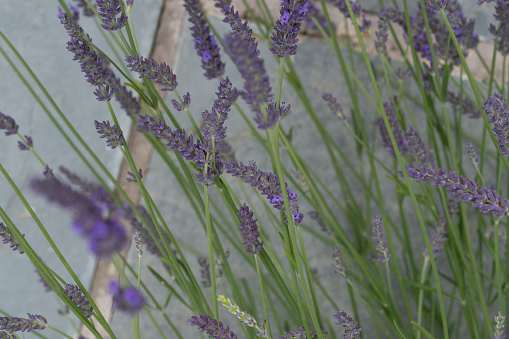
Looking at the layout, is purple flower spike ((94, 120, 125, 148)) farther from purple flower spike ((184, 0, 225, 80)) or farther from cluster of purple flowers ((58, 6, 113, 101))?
purple flower spike ((184, 0, 225, 80))

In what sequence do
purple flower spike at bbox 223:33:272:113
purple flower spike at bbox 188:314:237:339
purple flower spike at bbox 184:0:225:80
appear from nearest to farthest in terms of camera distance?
purple flower spike at bbox 223:33:272:113 → purple flower spike at bbox 188:314:237:339 → purple flower spike at bbox 184:0:225:80

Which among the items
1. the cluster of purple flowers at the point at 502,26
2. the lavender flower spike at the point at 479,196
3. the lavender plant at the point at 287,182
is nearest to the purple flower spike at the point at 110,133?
the lavender plant at the point at 287,182

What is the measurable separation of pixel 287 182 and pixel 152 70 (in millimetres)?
447

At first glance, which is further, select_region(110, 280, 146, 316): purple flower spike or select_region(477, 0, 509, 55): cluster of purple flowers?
select_region(477, 0, 509, 55): cluster of purple flowers

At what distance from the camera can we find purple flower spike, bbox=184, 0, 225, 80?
1.58 ft

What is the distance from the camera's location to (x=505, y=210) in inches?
13.9

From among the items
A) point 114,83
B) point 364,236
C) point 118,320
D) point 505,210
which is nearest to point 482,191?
point 505,210

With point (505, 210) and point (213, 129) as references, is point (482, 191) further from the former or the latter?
point (213, 129)

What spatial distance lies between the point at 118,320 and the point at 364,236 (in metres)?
0.47

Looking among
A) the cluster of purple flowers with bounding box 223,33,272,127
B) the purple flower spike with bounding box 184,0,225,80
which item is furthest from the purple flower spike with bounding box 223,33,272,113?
the purple flower spike with bounding box 184,0,225,80

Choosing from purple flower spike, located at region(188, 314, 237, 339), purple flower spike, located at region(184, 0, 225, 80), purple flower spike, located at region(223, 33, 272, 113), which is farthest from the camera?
A: purple flower spike, located at region(184, 0, 225, 80)

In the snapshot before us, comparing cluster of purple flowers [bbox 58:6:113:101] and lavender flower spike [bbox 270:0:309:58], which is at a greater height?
cluster of purple flowers [bbox 58:6:113:101]

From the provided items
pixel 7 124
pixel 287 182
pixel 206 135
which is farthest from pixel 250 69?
pixel 287 182

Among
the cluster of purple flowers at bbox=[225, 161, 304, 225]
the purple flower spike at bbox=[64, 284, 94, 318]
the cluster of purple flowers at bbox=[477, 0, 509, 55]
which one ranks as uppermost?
the cluster of purple flowers at bbox=[477, 0, 509, 55]
